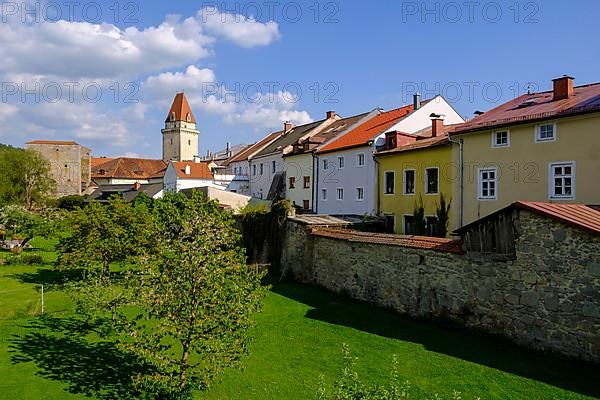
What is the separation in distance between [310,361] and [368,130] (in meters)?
23.0

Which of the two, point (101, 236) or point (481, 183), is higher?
point (481, 183)

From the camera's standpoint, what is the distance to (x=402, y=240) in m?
17.1

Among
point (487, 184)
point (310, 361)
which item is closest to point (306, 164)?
point (487, 184)

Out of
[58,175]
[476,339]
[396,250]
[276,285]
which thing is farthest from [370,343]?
[58,175]

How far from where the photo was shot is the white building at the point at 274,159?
42156 mm

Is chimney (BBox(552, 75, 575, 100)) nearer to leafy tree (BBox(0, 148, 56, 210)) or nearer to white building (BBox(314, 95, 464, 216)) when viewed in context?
white building (BBox(314, 95, 464, 216))

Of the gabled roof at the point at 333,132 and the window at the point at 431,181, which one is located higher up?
the gabled roof at the point at 333,132

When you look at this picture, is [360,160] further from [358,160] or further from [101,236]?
[101,236]

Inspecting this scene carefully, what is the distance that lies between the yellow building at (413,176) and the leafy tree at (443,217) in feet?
0.49

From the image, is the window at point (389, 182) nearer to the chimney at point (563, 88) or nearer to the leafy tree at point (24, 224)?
the chimney at point (563, 88)

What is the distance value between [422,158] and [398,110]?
34.7 ft

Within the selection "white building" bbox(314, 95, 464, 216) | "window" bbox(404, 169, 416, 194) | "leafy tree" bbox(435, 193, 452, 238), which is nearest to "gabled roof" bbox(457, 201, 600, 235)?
"leafy tree" bbox(435, 193, 452, 238)

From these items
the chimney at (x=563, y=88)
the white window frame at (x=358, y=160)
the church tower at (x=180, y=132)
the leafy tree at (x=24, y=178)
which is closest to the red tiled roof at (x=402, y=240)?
the white window frame at (x=358, y=160)

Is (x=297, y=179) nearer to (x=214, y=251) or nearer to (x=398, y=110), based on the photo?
(x=398, y=110)
